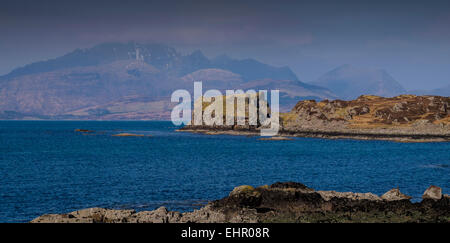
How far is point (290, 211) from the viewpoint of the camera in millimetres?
36500

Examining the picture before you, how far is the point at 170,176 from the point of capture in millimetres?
69625

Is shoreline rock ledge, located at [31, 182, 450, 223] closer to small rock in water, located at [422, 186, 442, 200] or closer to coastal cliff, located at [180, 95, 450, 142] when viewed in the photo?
small rock in water, located at [422, 186, 442, 200]

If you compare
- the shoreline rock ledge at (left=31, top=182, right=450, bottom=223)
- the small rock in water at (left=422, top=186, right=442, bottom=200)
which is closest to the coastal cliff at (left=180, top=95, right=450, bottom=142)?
the small rock in water at (left=422, top=186, right=442, bottom=200)

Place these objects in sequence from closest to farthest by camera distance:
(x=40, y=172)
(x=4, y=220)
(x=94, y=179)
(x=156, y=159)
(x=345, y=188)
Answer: (x=4, y=220)
(x=345, y=188)
(x=94, y=179)
(x=40, y=172)
(x=156, y=159)

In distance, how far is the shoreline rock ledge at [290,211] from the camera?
32.8 m

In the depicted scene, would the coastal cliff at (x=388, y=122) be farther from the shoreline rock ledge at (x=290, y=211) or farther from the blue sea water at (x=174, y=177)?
the shoreline rock ledge at (x=290, y=211)

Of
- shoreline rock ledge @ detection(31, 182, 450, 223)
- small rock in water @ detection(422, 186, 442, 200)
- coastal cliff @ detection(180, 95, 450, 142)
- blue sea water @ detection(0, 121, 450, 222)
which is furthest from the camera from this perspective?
coastal cliff @ detection(180, 95, 450, 142)

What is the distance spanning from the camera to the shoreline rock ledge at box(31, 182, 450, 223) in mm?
32750

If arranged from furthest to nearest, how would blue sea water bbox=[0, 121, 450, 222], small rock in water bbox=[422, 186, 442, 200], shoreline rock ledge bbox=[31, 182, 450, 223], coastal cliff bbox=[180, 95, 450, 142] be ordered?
coastal cliff bbox=[180, 95, 450, 142]
blue sea water bbox=[0, 121, 450, 222]
small rock in water bbox=[422, 186, 442, 200]
shoreline rock ledge bbox=[31, 182, 450, 223]

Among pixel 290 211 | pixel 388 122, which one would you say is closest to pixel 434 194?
pixel 290 211

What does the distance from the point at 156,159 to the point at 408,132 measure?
101m

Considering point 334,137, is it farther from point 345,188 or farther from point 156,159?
point 345,188

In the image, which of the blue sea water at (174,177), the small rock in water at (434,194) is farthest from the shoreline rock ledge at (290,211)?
the blue sea water at (174,177)

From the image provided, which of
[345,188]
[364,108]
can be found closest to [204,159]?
[345,188]
